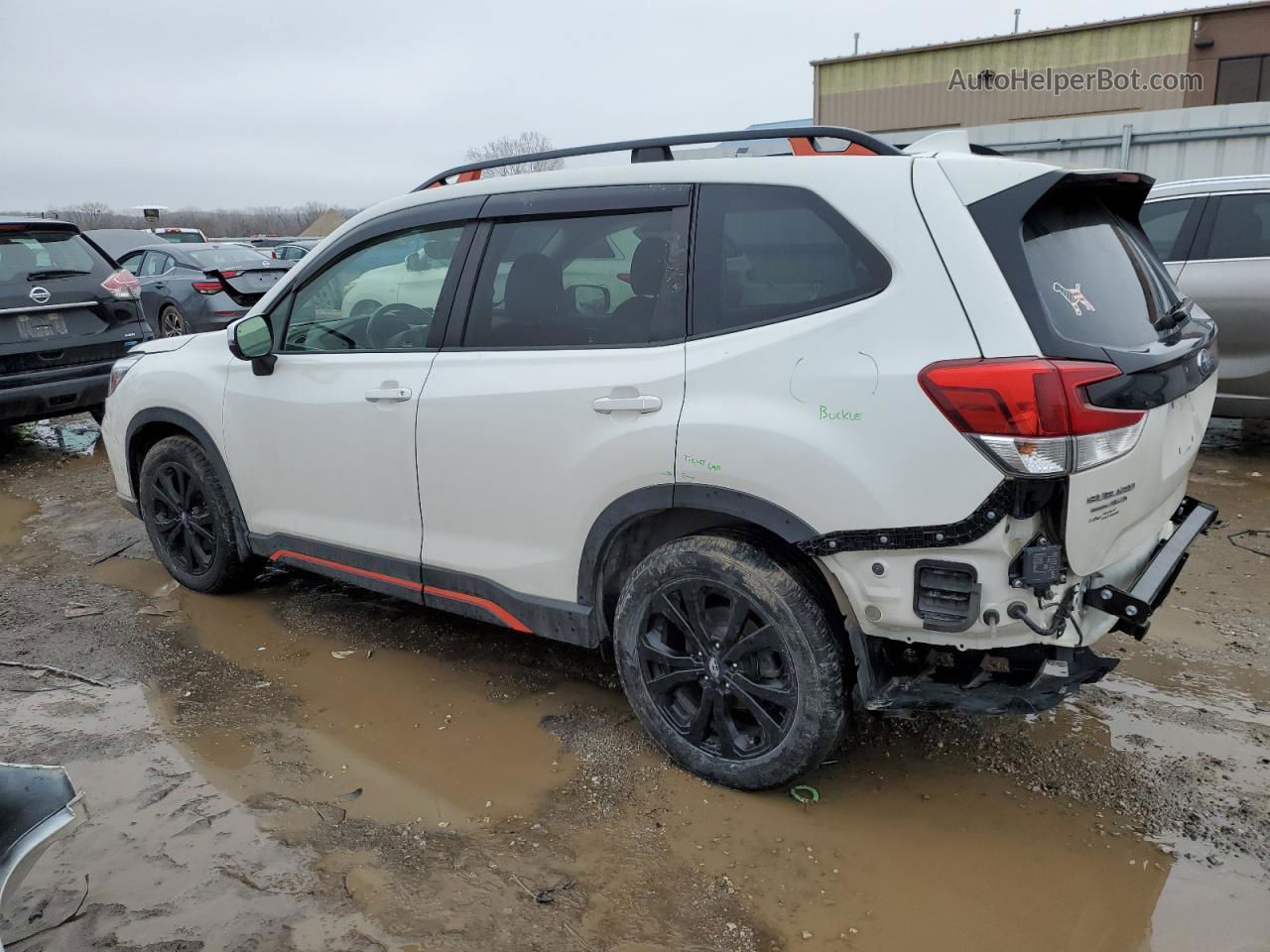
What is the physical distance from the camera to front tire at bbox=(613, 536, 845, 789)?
2.75m

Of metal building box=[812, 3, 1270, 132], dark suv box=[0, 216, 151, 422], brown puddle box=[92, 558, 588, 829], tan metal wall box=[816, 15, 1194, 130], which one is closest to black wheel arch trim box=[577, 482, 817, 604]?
brown puddle box=[92, 558, 588, 829]

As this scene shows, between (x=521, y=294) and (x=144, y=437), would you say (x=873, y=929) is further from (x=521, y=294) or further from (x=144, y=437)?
(x=144, y=437)

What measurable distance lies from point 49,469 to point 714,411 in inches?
273

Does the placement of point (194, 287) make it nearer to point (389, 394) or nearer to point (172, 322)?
point (172, 322)

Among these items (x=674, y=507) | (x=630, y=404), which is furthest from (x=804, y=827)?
(x=630, y=404)

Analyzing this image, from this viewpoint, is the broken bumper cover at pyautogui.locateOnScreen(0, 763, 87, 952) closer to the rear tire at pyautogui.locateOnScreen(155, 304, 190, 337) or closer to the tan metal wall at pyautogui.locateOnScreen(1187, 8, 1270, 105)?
the rear tire at pyautogui.locateOnScreen(155, 304, 190, 337)

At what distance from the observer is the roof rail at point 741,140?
9.30 feet

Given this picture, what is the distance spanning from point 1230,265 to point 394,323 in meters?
5.49

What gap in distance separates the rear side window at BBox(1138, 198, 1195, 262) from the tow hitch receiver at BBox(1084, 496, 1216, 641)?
3.89m

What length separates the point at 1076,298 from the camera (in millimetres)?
2607

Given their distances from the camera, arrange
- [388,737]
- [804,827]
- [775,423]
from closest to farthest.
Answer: [775,423] < [804,827] < [388,737]

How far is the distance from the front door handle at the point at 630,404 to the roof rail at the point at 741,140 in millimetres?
828

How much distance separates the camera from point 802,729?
9.20 feet

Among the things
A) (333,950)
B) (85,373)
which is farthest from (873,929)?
(85,373)
